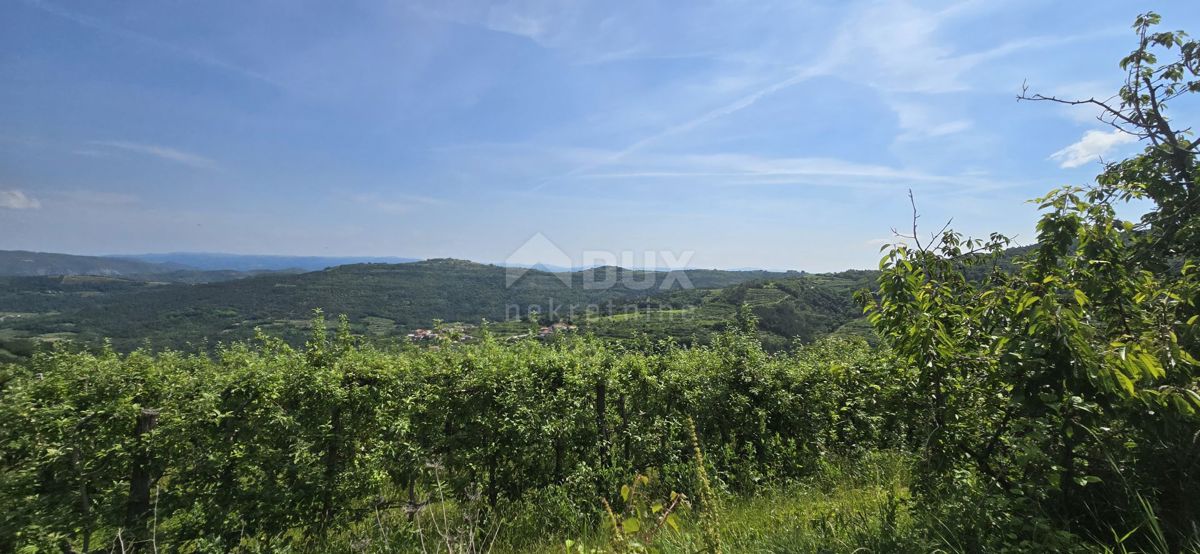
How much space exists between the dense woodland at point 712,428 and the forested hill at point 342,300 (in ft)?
224

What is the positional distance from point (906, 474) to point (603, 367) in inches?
131

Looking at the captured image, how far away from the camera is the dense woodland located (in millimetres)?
2254

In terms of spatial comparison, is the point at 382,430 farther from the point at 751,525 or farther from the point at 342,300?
the point at 342,300

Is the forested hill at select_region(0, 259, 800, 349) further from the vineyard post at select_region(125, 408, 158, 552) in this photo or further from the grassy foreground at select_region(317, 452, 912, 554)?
the vineyard post at select_region(125, 408, 158, 552)

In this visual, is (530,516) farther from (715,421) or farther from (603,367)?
(715,421)

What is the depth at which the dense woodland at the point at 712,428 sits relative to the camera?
2254 mm

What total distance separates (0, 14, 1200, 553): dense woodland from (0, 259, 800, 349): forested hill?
6837 centimetres

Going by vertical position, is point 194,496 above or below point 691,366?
below

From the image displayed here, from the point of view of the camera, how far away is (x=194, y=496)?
391 centimetres

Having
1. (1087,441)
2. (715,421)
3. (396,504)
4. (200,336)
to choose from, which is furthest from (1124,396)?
(200,336)

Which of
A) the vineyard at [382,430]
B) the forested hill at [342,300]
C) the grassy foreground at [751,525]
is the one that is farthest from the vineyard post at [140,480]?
the forested hill at [342,300]

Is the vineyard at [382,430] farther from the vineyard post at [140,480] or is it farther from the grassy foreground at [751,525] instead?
the grassy foreground at [751,525]

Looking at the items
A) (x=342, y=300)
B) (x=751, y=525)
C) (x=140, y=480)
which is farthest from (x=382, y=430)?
(x=342, y=300)

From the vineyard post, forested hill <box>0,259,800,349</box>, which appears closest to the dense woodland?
the vineyard post
